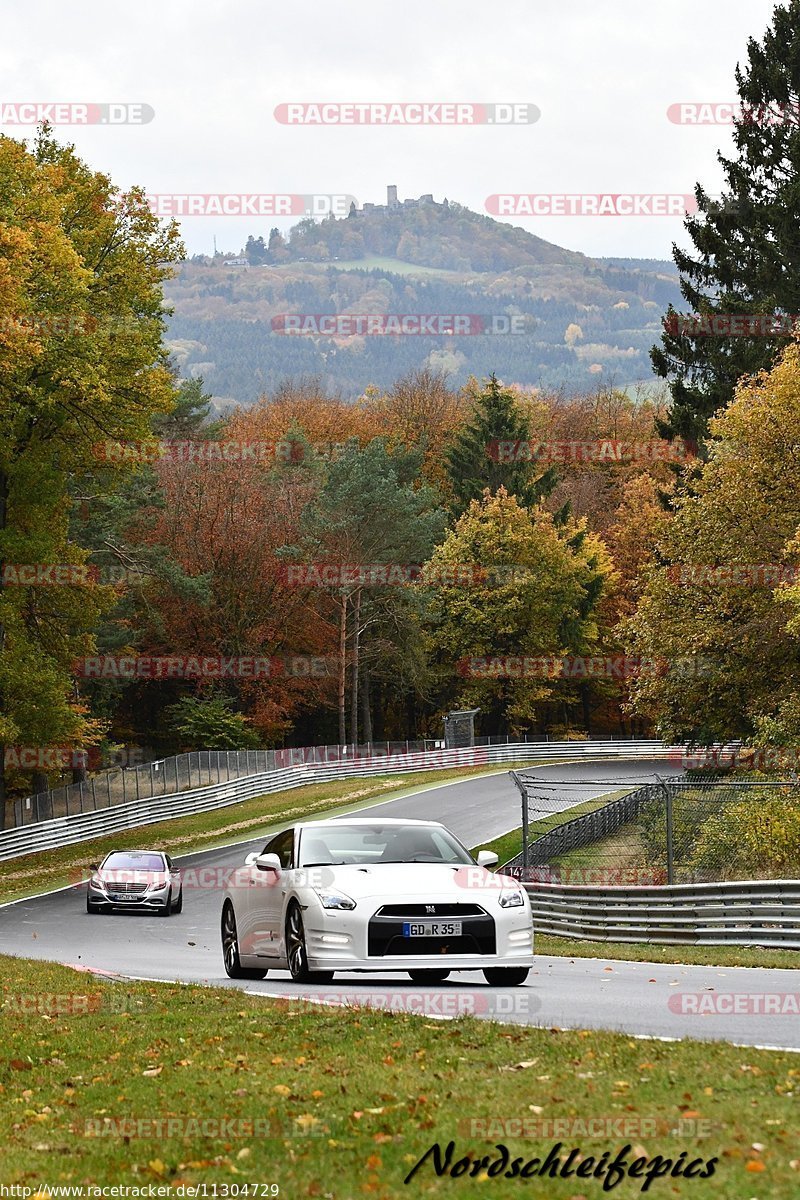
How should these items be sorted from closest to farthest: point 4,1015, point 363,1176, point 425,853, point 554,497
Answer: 1. point 363,1176
2. point 4,1015
3. point 425,853
4. point 554,497

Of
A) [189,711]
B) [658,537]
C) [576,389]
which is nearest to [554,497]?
[576,389]

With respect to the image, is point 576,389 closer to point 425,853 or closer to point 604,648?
point 604,648

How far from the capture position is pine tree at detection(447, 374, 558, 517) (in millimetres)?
88812

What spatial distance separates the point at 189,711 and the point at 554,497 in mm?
32989

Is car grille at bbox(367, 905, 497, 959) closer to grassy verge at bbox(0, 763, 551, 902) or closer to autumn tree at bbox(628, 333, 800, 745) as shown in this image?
autumn tree at bbox(628, 333, 800, 745)

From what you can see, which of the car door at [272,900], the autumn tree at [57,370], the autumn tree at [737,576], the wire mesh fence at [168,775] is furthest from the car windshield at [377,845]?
the wire mesh fence at [168,775]

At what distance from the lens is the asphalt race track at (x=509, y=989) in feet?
36.3

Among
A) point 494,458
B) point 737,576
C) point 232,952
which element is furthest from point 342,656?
point 232,952

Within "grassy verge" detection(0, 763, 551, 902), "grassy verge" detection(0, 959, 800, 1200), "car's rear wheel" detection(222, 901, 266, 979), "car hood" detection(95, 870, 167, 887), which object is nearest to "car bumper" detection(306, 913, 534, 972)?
"grassy verge" detection(0, 959, 800, 1200)

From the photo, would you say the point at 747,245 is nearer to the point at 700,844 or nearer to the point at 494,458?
the point at 700,844

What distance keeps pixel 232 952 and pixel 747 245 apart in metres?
40.8

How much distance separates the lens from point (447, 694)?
90.7 meters

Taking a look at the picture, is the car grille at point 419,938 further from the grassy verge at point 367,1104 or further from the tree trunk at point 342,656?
the tree trunk at point 342,656

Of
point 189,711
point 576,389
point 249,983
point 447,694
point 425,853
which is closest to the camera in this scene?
point 425,853
